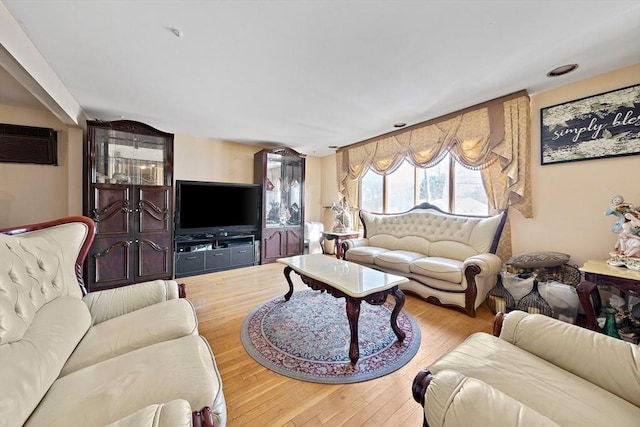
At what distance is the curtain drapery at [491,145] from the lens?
2.63 metres

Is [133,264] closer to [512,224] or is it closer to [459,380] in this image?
[459,380]

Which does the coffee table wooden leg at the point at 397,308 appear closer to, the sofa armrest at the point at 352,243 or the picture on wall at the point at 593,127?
the sofa armrest at the point at 352,243

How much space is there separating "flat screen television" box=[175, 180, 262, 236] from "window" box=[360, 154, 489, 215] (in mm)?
2225

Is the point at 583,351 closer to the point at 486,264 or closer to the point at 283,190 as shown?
the point at 486,264

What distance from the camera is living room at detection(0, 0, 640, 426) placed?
138 cm

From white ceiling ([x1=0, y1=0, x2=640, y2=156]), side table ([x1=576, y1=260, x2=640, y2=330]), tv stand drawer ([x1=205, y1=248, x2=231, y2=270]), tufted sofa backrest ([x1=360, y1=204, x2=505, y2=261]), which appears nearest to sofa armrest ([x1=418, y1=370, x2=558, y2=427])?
side table ([x1=576, y1=260, x2=640, y2=330])

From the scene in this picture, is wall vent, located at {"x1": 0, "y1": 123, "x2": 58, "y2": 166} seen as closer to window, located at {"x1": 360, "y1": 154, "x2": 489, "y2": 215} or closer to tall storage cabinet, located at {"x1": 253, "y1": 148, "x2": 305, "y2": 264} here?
tall storage cabinet, located at {"x1": 253, "y1": 148, "x2": 305, "y2": 264}

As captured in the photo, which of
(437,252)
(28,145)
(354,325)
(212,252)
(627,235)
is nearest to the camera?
(354,325)

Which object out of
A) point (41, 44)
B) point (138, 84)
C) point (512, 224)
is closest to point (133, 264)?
point (138, 84)

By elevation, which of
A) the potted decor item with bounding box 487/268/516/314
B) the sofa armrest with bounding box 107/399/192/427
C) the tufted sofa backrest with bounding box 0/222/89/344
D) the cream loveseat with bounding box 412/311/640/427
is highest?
the tufted sofa backrest with bounding box 0/222/89/344

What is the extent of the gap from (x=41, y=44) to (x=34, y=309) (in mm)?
1996

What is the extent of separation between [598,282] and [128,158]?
17.2 ft

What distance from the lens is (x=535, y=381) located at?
37.8 inches

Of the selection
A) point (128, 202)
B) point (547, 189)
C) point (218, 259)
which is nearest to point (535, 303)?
point (547, 189)
